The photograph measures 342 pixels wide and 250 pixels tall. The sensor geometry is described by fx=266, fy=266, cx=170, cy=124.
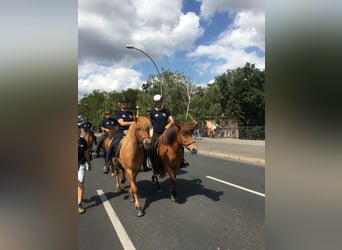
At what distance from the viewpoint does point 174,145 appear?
677 cm

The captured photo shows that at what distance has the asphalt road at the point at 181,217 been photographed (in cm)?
442

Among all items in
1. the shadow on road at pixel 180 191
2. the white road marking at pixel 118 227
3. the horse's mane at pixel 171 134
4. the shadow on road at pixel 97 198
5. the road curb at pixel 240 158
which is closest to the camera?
the white road marking at pixel 118 227

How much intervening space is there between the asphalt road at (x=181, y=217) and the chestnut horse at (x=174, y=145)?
90 cm

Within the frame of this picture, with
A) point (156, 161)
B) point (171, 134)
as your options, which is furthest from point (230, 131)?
point (171, 134)

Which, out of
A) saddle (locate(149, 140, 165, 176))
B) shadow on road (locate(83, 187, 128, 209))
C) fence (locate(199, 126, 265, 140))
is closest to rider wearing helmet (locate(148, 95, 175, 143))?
saddle (locate(149, 140, 165, 176))

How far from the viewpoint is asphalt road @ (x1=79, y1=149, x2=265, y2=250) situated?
4418 millimetres

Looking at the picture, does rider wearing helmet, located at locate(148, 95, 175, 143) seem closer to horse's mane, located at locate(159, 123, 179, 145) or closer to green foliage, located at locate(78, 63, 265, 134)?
horse's mane, located at locate(159, 123, 179, 145)

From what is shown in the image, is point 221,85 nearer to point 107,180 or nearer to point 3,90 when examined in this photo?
point 107,180

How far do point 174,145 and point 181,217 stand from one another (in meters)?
1.84

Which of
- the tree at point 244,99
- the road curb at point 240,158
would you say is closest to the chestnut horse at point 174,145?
the road curb at point 240,158

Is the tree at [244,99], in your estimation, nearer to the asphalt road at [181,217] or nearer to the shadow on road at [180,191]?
the shadow on road at [180,191]

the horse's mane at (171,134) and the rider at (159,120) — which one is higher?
the rider at (159,120)

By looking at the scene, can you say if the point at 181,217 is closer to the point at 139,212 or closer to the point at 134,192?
the point at 139,212

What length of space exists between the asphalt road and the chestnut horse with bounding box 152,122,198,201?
35.4 inches
